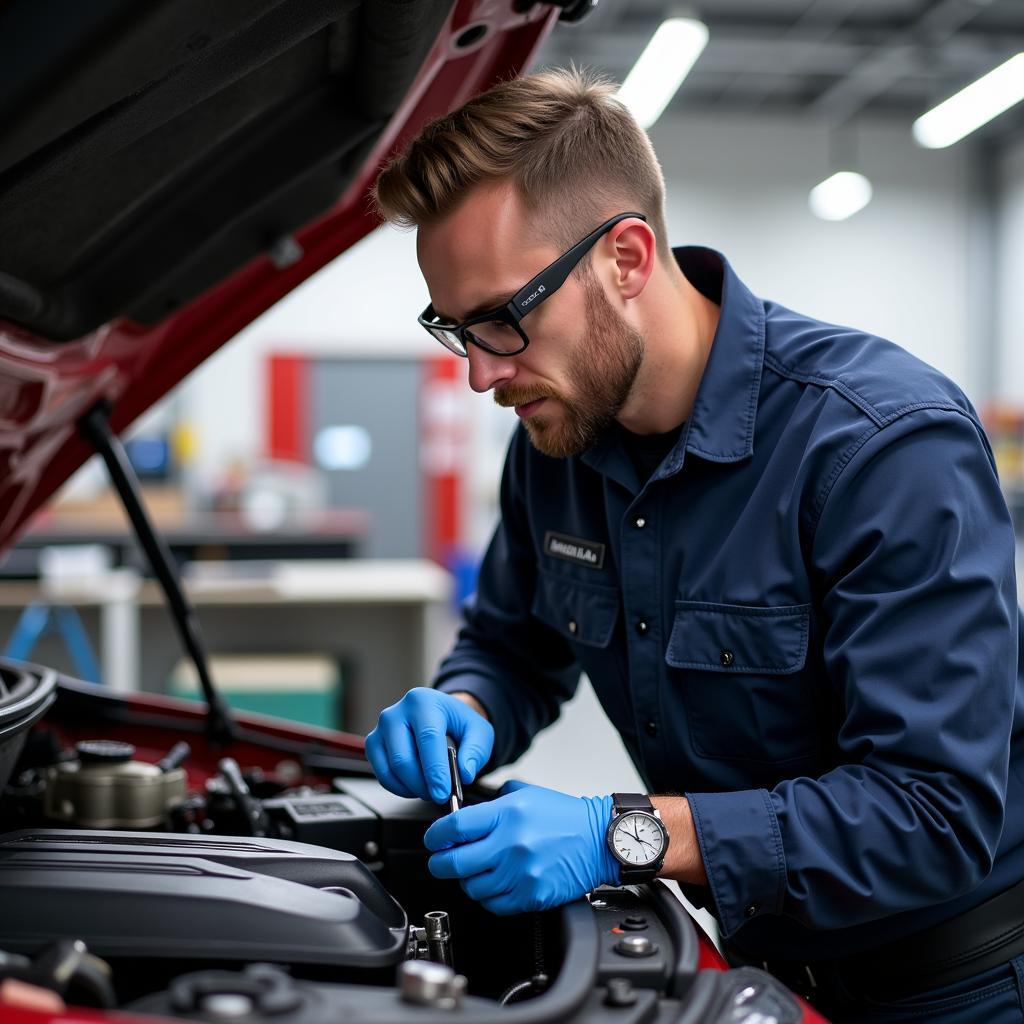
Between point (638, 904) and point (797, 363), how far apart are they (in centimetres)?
63

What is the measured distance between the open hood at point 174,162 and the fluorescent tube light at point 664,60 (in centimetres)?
392

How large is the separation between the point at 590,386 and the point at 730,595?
29 cm

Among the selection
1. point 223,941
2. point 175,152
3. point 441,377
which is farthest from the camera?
point 441,377

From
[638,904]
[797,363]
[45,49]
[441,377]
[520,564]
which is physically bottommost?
[638,904]

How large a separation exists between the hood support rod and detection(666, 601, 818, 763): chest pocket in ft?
2.28

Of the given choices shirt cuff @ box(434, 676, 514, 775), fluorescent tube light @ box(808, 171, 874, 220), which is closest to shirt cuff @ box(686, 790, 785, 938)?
shirt cuff @ box(434, 676, 514, 775)

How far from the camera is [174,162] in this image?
110cm

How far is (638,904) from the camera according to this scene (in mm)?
940

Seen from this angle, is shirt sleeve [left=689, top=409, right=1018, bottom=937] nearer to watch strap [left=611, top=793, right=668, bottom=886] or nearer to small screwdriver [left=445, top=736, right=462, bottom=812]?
watch strap [left=611, top=793, right=668, bottom=886]

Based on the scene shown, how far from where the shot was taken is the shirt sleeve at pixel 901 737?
95 centimetres

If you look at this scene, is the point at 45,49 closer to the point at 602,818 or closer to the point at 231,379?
the point at 602,818

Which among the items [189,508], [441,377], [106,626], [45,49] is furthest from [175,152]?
[441,377]

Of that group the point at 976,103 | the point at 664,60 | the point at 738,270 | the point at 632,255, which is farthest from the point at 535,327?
the point at 738,270

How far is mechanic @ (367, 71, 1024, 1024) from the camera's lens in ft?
3.14
